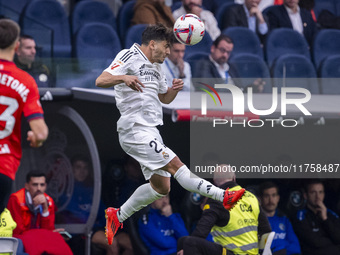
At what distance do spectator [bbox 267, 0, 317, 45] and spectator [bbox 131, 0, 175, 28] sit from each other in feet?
5.80

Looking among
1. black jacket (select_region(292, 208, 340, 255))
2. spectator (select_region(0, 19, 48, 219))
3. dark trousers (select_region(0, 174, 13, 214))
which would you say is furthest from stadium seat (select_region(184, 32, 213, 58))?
dark trousers (select_region(0, 174, 13, 214))

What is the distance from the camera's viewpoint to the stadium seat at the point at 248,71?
9148mm

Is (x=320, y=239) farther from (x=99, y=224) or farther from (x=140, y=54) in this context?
(x=140, y=54)

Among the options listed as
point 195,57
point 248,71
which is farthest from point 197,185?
point 195,57

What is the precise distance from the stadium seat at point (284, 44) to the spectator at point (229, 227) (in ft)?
10.7

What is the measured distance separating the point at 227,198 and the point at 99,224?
3.21m

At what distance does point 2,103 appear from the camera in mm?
5273

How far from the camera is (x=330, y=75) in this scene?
32.9 feet

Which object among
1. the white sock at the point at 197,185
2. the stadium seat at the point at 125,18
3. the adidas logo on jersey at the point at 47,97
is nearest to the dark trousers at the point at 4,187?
the white sock at the point at 197,185

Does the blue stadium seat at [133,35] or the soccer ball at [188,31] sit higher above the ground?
the blue stadium seat at [133,35]

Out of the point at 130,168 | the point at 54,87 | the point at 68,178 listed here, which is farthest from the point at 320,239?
the point at 54,87

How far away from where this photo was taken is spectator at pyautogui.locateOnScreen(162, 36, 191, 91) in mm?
A: 9023

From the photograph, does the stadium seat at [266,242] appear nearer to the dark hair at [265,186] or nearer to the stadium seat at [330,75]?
the dark hair at [265,186]

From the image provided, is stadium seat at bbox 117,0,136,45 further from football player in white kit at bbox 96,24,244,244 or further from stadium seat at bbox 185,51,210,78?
football player in white kit at bbox 96,24,244,244
